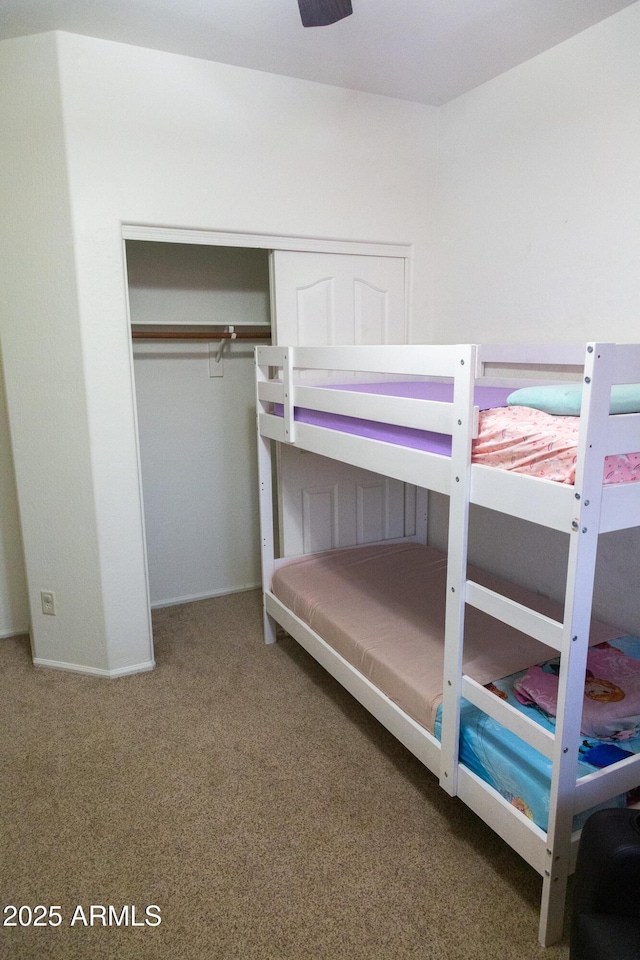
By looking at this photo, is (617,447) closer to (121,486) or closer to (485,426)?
(485,426)

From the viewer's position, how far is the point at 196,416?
3.26 metres

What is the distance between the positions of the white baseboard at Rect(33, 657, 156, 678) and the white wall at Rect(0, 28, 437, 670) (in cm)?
4

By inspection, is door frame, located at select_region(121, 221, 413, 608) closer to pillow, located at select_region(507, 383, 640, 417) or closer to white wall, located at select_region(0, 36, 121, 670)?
A: white wall, located at select_region(0, 36, 121, 670)

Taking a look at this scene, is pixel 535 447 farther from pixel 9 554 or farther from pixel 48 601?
pixel 9 554

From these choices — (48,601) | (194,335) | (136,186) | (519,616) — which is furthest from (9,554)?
(519,616)

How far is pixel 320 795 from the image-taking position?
1911mm

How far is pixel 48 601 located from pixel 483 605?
196 cm

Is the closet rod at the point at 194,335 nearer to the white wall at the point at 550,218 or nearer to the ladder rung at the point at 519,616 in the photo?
the white wall at the point at 550,218

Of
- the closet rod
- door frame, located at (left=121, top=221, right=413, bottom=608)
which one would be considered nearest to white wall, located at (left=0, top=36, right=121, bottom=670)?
door frame, located at (left=121, top=221, right=413, bottom=608)

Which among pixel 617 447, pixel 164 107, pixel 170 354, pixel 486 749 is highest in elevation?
pixel 164 107

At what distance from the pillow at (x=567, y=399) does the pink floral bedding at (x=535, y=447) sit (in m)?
0.02

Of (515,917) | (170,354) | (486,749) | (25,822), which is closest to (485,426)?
(486,749)

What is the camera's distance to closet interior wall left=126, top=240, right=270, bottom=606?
306 centimetres

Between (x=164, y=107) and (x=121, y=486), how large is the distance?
151cm
